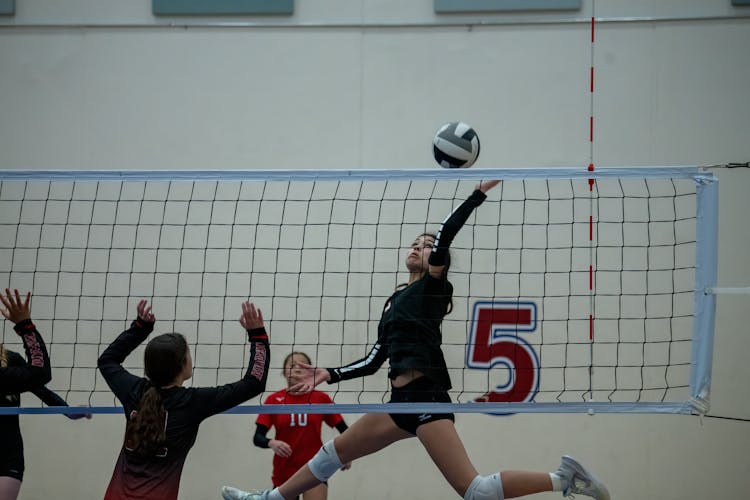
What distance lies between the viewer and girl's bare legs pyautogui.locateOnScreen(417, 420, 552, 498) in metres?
4.70

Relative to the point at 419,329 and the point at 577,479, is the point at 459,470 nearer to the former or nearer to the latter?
the point at 577,479

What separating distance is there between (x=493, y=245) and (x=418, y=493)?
206 centimetres

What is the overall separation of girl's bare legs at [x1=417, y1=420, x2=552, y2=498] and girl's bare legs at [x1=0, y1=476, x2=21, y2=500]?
2200 millimetres

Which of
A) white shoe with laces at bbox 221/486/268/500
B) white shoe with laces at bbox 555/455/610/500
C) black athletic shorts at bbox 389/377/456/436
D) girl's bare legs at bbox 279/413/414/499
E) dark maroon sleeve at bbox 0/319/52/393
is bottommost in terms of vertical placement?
white shoe with laces at bbox 221/486/268/500

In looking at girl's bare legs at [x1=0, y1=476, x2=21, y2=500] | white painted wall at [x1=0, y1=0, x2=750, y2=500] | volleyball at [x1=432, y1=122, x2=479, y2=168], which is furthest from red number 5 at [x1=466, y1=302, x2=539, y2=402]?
girl's bare legs at [x1=0, y1=476, x2=21, y2=500]

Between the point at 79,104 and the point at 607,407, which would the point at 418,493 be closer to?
the point at 607,407

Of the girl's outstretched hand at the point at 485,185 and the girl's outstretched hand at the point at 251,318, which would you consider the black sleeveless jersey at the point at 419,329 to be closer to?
the girl's outstretched hand at the point at 485,185

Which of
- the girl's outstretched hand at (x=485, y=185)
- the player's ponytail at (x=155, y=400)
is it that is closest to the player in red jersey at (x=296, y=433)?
the girl's outstretched hand at (x=485, y=185)

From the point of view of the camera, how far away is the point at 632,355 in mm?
7703

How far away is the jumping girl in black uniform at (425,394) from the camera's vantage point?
4.72 meters

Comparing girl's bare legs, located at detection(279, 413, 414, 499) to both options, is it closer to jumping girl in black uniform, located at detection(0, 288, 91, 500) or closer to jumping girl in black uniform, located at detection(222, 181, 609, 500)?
jumping girl in black uniform, located at detection(222, 181, 609, 500)

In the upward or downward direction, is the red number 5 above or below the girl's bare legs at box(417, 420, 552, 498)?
above

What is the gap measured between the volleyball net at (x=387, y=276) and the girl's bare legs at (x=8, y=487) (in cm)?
235

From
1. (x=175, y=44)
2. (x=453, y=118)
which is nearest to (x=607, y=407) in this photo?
(x=453, y=118)
